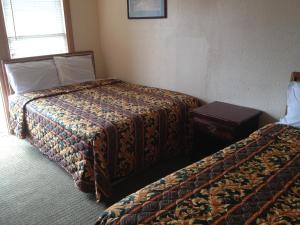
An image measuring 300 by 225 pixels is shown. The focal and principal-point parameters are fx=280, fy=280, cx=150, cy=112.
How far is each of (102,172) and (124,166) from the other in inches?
10.5

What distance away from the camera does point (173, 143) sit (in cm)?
276

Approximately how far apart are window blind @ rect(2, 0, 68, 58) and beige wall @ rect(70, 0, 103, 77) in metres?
0.16

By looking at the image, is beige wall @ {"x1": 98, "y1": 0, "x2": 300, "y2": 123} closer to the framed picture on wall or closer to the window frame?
the framed picture on wall

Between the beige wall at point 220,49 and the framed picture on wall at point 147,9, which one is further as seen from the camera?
the framed picture on wall at point 147,9

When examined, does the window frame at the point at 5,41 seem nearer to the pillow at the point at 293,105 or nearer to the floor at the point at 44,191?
the floor at the point at 44,191

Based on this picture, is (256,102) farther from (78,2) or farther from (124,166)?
(78,2)

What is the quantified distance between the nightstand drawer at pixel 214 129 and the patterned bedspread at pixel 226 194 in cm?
59

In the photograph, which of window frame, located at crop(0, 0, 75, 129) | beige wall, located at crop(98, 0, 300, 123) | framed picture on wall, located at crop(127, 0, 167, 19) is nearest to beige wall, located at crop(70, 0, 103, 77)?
window frame, located at crop(0, 0, 75, 129)

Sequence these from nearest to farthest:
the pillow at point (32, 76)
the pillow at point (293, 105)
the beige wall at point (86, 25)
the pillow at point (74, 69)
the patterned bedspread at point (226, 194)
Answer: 1. the patterned bedspread at point (226, 194)
2. the pillow at point (293, 105)
3. the pillow at point (32, 76)
4. the pillow at point (74, 69)
5. the beige wall at point (86, 25)

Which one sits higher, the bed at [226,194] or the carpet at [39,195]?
the bed at [226,194]

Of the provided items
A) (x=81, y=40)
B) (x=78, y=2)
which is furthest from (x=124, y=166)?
(x=78, y=2)

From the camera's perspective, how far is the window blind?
3.28 meters

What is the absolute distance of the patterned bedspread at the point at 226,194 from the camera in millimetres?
1125

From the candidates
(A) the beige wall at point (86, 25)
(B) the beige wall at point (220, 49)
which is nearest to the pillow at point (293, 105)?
(B) the beige wall at point (220, 49)
